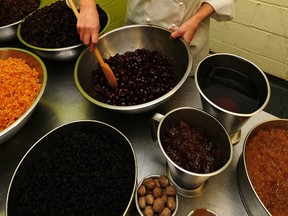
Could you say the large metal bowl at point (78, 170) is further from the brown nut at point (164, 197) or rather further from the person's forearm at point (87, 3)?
the person's forearm at point (87, 3)

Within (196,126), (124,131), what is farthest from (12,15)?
(196,126)

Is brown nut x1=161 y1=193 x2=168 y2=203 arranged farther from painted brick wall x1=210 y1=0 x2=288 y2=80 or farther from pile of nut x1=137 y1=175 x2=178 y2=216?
painted brick wall x1=210 y1=0 x2=288 y2=80

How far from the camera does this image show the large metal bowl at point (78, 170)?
771 millimetres

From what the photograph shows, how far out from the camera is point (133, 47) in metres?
1.32

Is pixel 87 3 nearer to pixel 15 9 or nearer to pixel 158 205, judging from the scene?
pixel 15 9

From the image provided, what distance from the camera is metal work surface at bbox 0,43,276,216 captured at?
0.87 meters

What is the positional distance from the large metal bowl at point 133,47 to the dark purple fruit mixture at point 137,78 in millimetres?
37

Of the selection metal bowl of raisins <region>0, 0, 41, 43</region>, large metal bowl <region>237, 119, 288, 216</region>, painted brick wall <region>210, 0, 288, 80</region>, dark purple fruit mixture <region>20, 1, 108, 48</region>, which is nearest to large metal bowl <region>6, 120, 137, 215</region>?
large metal bowl <region>237, 119, 288, 216</region>

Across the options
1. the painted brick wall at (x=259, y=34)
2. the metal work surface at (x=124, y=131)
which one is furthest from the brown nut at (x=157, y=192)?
the painted brick wall at (x=259, y=34)

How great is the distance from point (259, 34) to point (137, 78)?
1.72 meters

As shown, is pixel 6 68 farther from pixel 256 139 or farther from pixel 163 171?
pixel 256 139

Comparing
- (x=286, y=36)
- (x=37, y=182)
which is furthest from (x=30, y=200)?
(x=286, y=36)

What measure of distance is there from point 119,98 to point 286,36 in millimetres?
1867

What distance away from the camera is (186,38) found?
118cm
